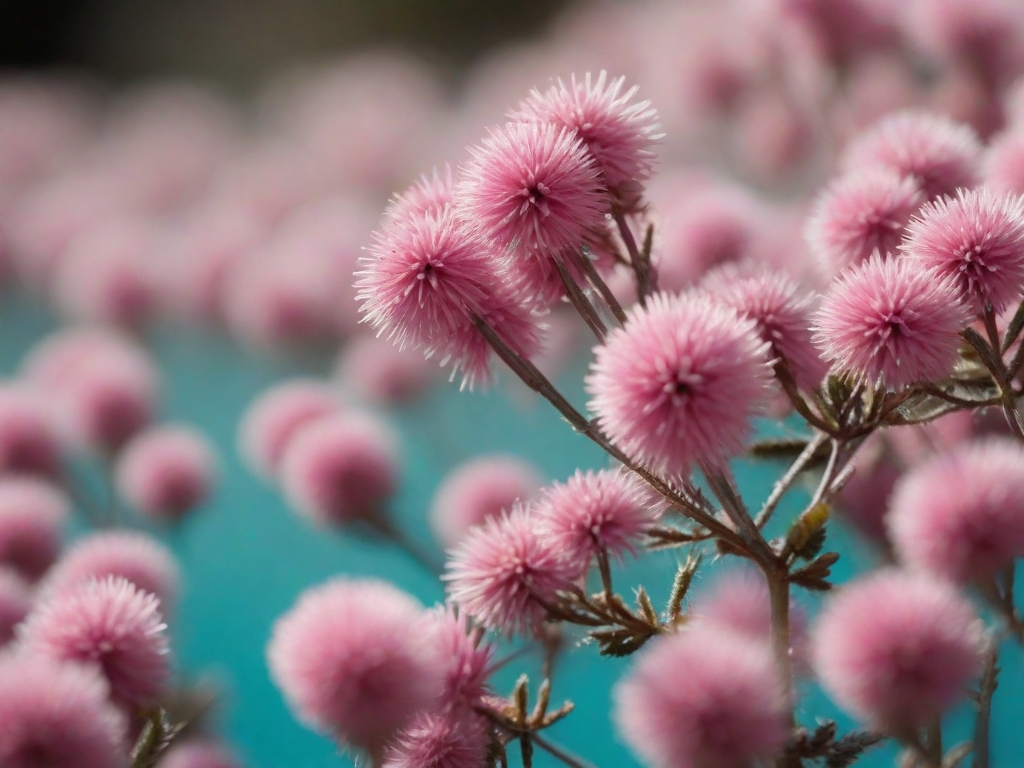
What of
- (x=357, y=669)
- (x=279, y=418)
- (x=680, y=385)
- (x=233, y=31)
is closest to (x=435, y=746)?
(x=357, y=669)

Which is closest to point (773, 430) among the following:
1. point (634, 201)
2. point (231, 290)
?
point (634, 201)

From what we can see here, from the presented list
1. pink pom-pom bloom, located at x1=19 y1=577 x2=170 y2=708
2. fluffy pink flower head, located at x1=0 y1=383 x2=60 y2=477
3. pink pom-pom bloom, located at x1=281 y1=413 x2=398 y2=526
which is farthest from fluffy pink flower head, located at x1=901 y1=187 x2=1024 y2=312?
fluffy pink flower head, located at x1=0 y1=383 x2=60 y2=477

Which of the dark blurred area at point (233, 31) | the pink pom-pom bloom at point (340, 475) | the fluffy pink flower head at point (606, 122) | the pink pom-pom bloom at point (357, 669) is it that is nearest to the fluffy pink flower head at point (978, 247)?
the fluffy pink flower head at point (606, 122)

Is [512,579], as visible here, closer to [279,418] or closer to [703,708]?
[703,708]

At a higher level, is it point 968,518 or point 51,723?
point 968,518

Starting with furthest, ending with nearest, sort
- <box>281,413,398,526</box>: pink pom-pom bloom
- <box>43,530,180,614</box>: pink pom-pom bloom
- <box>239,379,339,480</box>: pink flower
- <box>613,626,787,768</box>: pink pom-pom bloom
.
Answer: <box>239,379,339,480</box>: pink flower
<box>281,413,398,526</box>: pink pom-pom bloom
<box>43,530,180,614</box>: pink pom-pom bloom
<box>613,626,787,768</box>: pink pom-pom bloom

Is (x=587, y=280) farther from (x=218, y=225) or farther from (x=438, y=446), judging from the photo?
(x=218, y=225)

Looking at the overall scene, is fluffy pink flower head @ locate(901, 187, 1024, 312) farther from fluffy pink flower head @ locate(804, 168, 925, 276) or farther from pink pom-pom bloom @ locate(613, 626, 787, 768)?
pink pom-pom bloom @ locate(613, 626, 787, 768)
